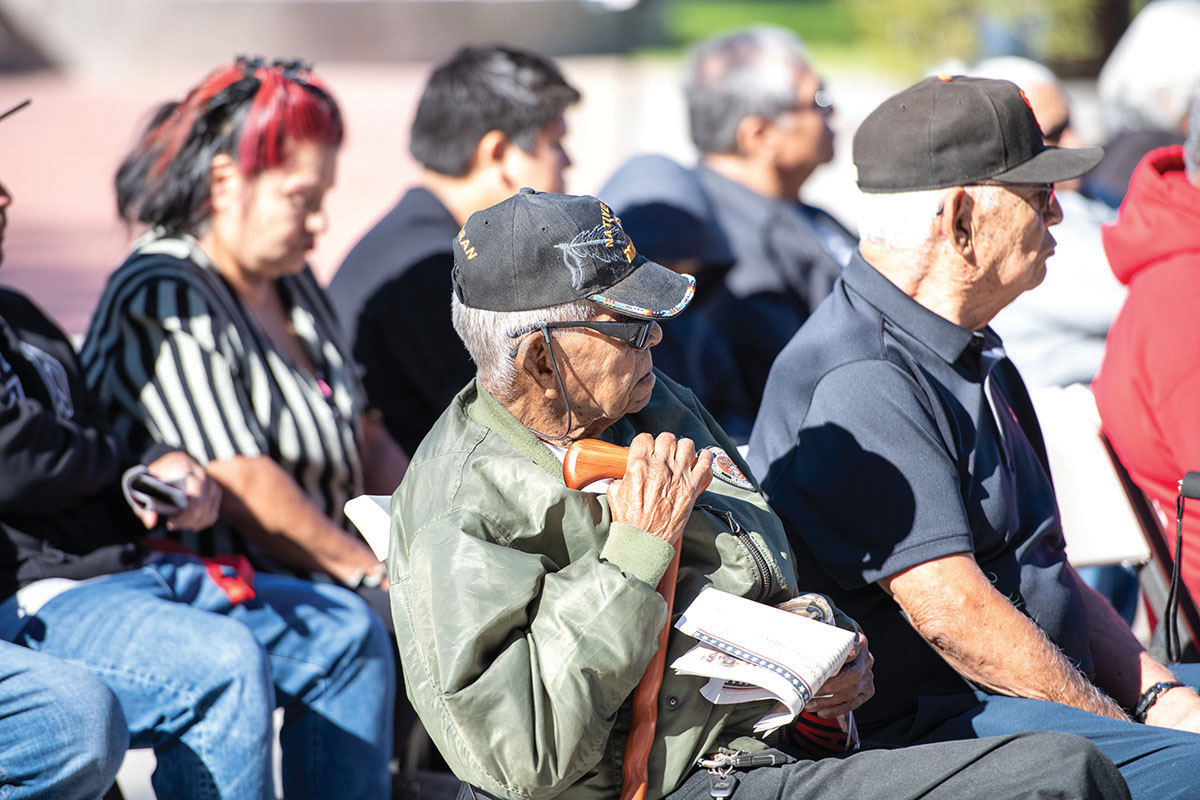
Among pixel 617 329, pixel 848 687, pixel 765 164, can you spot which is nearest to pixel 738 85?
pixel 765 164

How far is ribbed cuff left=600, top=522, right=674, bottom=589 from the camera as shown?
1.72 meters

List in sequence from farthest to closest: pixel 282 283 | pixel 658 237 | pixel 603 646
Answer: pixel 658 237, pixel 282 283, pixel 603 646

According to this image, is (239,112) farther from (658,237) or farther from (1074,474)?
(1074,474)

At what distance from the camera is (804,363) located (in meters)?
2.35

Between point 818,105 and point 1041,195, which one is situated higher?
point 1041,195

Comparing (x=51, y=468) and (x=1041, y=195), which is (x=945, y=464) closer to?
(x=1041, y=195)

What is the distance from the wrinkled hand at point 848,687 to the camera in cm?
195

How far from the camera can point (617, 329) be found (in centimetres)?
185

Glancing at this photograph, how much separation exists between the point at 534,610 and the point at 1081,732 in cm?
109

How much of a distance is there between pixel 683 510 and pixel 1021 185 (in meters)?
1.08

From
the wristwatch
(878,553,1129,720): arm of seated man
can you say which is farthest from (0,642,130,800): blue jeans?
(878,553,1129,720): arm of seated man

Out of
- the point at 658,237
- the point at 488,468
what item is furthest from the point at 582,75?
the point at 488,468

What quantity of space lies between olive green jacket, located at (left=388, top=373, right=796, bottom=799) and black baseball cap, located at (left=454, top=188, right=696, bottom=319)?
21 cm

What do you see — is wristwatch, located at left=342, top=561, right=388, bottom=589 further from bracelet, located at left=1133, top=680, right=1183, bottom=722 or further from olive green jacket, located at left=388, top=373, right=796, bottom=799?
→ bracelet, located at left=1133, top=680, right=1183, bottom=722
